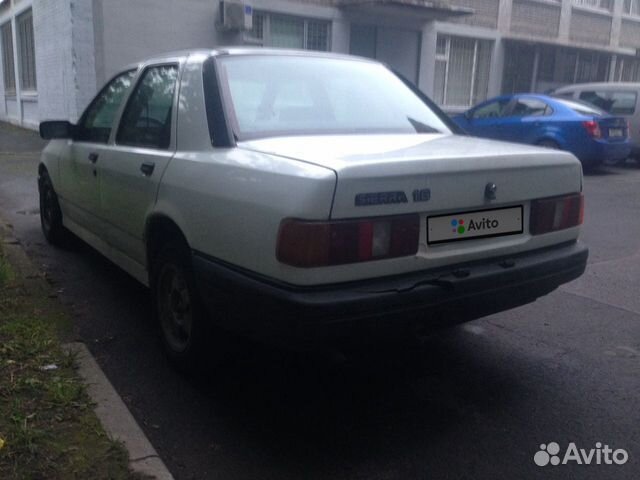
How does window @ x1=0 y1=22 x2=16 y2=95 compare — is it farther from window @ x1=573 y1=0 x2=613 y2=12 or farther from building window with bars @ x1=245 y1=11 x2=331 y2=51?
window @ x1=573 y1=0 x2=613 y2=12

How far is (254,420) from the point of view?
3.17m

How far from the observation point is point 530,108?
40.8 feet

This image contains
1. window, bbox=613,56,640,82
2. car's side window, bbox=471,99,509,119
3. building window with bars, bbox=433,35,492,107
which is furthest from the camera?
window, bbox=613,56,640,82

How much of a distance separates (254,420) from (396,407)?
70 centimetres

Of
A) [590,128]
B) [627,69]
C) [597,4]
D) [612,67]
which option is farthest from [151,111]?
[627,69]

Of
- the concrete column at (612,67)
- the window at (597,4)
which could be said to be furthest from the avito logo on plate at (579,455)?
the concrete column at (612,67)

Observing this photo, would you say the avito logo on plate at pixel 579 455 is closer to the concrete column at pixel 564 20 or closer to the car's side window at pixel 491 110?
the car's side window at pixel 491 110

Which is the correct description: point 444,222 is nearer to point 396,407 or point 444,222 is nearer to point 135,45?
point 396,407

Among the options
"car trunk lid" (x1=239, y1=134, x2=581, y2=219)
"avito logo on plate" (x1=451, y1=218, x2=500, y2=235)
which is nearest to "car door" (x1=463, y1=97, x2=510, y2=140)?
"car trunk lid" (x1=239, y1=134, x2=581, y2=219)

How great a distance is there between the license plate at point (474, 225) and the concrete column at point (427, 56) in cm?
1605

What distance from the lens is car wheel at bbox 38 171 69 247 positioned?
5992 millimetres

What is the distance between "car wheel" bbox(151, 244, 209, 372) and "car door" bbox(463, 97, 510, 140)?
10.1 meters

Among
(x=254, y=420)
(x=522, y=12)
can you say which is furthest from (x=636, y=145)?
(x=254, y=420)

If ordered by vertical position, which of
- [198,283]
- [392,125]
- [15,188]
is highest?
[392,125]
